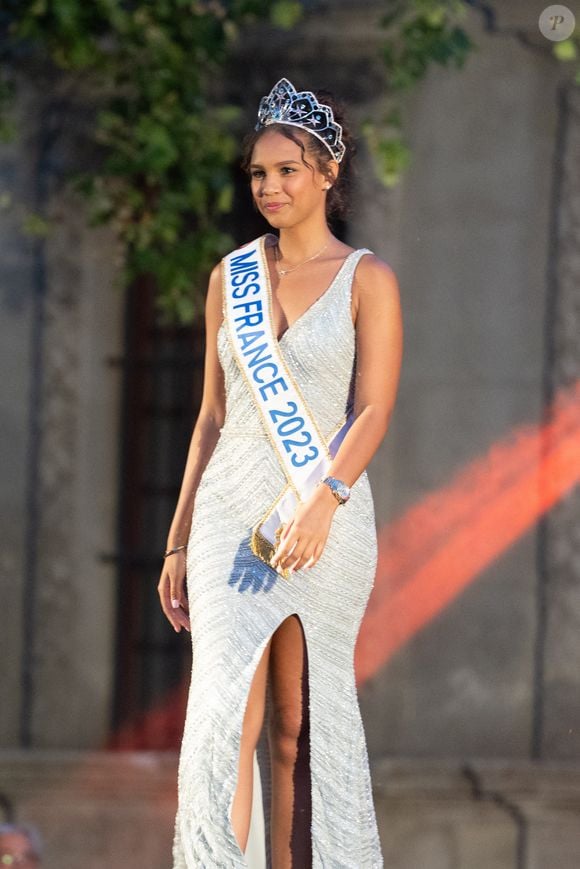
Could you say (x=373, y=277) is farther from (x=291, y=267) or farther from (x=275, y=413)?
(x=275, y=413)

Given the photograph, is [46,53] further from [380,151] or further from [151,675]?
[151,675]

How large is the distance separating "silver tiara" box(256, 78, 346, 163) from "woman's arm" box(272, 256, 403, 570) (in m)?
0.27

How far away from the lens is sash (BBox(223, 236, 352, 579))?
3.94m

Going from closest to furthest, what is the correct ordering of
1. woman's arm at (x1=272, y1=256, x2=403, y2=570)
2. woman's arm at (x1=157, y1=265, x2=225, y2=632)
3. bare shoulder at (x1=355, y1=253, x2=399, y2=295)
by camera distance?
1. woman's arm at (x1=272, y1=256, x2=403, y2=570)
2. bare shoulder at (x1=355, y1=253, x2=399, y2=295)
3. woman's arm at (x1=157, y1=265, x2=225, y2=632)

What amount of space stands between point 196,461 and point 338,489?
44 centimetres

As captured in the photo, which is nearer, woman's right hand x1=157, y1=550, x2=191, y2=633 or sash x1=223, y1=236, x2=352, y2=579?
sash x1=223, y1=236, x2=352, y2=579

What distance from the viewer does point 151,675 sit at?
9203mm

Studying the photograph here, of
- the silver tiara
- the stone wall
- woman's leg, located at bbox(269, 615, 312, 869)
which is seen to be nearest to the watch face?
woman's leg, located at bbox(269, 615, 312, 869)

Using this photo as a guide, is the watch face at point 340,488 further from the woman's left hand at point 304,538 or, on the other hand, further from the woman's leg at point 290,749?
the woman's leg at point 290,749

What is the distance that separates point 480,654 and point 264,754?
15.9 ft

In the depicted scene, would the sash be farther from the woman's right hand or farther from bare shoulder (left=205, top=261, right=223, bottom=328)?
the woman's right hand

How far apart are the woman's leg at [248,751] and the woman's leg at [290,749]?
0.13ft

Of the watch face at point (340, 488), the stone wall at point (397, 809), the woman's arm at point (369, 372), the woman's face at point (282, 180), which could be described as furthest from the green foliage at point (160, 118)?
the watch face at point (340, 488)

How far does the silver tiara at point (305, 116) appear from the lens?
4.05 metres
